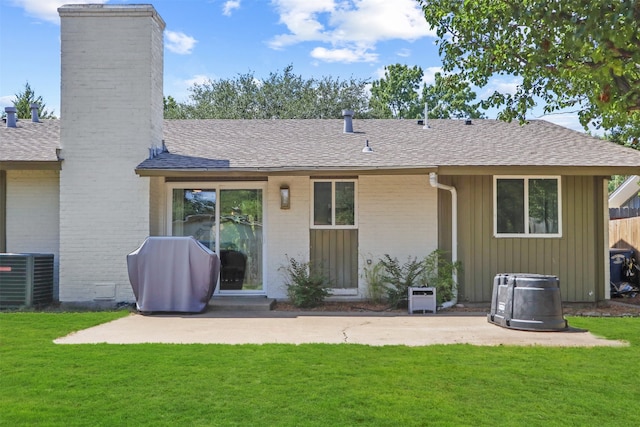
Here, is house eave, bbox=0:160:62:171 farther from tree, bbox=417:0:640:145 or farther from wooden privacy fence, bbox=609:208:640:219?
wooden privacy fence, bbox=609:208:640:219

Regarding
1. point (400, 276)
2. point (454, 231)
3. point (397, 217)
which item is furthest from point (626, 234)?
point (400, 276)

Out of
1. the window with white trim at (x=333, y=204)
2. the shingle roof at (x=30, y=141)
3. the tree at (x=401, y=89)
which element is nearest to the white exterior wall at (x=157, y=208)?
the shingle roof at (x=30, y=141)

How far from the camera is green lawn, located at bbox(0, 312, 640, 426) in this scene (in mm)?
4383

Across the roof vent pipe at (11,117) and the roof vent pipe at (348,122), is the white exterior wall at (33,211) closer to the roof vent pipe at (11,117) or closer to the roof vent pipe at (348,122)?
the roof vent pipe at (11,117)

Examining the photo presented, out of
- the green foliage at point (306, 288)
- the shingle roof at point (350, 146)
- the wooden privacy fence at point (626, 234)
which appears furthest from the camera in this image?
the wooden privacy fence at point (626, 234)

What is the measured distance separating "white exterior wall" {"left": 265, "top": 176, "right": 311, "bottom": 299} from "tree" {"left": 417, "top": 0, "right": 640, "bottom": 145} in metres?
3.99

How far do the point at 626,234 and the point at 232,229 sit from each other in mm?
9802

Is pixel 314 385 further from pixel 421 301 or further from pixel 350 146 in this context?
pixel 350 146

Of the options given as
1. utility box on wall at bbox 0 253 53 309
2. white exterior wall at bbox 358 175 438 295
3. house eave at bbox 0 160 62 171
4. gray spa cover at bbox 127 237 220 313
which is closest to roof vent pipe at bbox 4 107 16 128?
house eave at bbox 0 160 62 171

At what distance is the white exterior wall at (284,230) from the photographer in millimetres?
11336

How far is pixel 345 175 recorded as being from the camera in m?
11.2

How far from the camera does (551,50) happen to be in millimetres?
6035

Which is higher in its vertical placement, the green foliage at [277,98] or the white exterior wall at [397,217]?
the green foliage at [277,98]

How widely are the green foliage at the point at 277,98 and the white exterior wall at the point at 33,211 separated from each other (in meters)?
20.0
